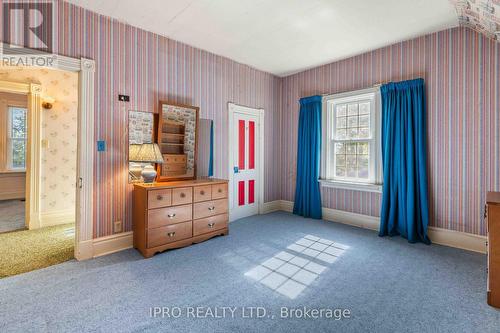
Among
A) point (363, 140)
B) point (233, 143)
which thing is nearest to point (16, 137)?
point (233, 143)

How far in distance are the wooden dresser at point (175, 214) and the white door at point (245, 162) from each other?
98 cm

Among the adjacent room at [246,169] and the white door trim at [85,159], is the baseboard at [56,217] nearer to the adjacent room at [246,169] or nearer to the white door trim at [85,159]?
the adjacent room at [246,169]

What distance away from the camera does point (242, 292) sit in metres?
2.19

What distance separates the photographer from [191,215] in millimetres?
3287

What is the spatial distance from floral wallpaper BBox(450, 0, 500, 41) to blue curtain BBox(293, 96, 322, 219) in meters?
2.15

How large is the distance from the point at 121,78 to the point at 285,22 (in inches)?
86.0

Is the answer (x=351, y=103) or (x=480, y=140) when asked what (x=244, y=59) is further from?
(x=480, y=140)

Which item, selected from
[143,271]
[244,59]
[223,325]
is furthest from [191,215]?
[244,59]

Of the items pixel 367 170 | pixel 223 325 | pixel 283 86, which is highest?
pixel 283 86

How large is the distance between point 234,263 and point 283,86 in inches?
153

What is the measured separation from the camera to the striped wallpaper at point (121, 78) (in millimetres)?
2832

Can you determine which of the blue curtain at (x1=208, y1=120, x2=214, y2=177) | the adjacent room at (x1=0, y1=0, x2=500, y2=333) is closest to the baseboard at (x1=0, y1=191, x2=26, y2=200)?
the adjacent room at (x1=0, y1=0, x2=500, y2=333)

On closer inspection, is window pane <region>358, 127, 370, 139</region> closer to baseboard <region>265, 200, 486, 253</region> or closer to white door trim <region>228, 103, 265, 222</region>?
baseboard <region>265, 200, 486, 253</region>

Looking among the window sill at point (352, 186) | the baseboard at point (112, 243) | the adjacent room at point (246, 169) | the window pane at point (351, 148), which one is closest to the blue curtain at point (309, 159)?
the adjacent room at point (246, 169)
